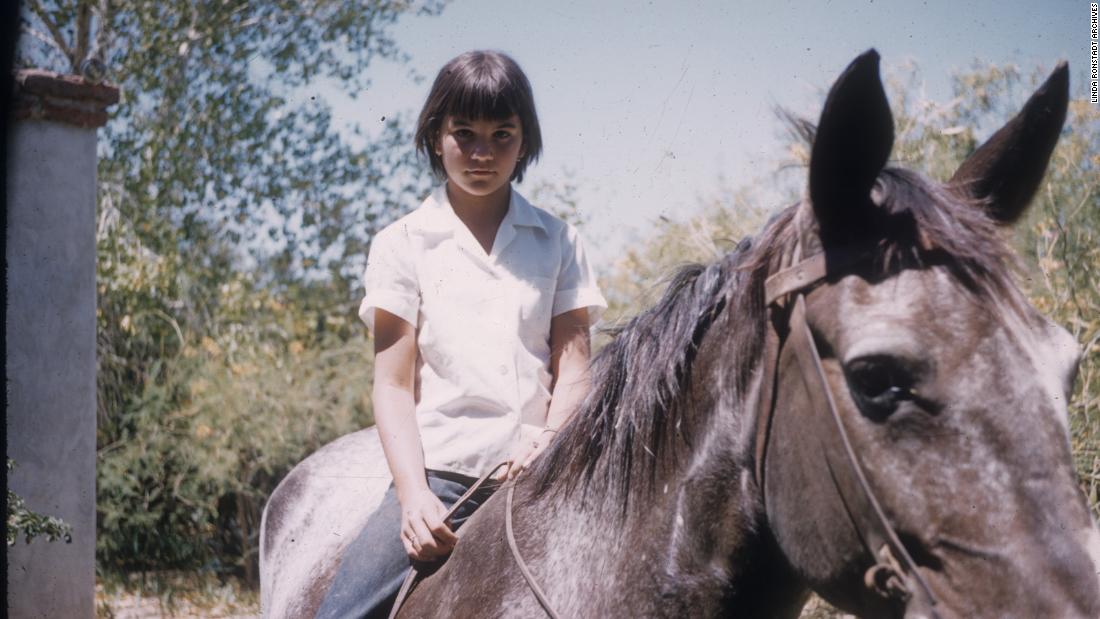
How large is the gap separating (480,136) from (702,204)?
4.08 meters

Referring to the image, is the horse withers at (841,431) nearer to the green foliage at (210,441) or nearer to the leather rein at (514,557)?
the leather rein at (514,557)

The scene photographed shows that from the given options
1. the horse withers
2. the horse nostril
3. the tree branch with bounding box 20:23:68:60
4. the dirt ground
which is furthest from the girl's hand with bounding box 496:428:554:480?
the tree branch with bounding box 20:23:68:60

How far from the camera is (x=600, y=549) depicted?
5.58 feet

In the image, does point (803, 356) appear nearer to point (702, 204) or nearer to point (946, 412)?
point (946, 412)

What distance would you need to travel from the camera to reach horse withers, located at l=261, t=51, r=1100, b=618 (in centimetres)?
122

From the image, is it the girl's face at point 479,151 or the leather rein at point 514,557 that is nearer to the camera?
the leather rein at point 514,557

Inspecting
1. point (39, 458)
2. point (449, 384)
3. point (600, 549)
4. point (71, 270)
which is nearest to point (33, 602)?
point (39, 458)

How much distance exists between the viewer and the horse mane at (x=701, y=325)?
138 cm

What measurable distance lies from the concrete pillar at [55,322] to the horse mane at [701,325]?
194 inches

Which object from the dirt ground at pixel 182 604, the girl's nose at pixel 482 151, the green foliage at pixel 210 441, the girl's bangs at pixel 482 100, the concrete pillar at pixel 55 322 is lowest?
the dirt ground at pixel 182 604

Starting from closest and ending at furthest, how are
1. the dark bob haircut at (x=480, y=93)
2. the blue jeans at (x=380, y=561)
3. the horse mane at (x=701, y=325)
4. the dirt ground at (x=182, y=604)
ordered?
the horse mane at (x=701, y=325) → the blue jeans at (x=380, y=561) → the dark bob haircut at (x=480, y=93) → the dirt ground at (x=182, y=604)

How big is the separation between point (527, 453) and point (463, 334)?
13.2 inches

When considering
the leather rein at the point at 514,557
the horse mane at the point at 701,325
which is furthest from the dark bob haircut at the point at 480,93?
the leather rein at the point at 514,557

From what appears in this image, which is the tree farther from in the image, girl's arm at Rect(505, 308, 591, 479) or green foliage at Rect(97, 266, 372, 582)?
girl's arm at Rect(505, 308, 591, 479)
